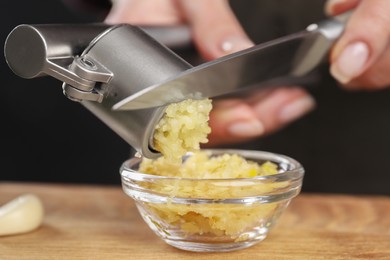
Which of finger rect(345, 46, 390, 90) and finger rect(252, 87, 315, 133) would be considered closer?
finger rect(345, 46, 390, 90)

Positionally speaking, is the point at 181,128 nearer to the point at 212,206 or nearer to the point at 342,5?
the point at 212,206

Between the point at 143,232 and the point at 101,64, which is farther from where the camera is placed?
the point at 143,232

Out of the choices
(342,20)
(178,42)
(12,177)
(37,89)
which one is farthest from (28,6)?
(342,20)

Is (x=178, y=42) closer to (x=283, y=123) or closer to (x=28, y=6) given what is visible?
(x=283, y=123)

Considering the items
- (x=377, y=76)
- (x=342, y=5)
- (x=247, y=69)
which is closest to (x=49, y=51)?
(x=247, y=69)

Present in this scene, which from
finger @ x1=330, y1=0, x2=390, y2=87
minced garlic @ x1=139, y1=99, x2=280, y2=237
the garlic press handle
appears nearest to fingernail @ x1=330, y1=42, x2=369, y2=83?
finger @ x1=330, y1=0, x2=390, y2=87

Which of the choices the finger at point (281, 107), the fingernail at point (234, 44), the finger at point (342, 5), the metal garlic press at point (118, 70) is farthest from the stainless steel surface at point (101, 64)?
the finger at point (281, 107)

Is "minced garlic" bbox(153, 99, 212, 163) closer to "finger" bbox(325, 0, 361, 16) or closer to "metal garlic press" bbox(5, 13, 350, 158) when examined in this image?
"metal garlic press" bbox(5, 13, 350, 158)
